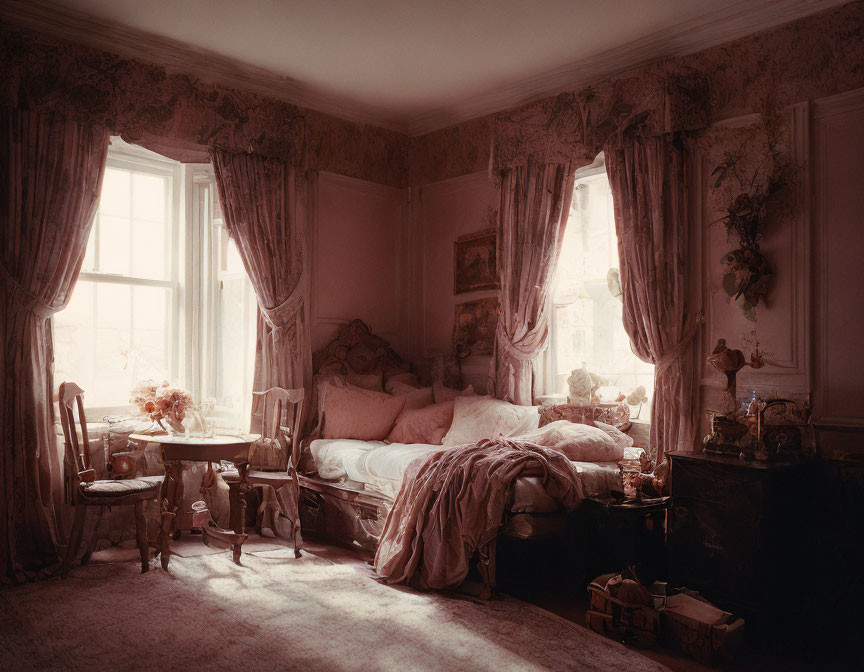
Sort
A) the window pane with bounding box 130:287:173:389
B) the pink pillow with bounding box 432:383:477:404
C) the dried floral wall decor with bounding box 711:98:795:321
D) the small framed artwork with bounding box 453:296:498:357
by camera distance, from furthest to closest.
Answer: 1. the small framed artwork with bounding box 453:296:498:357
2. the pink pillow with bounding box 432:383:477:404
3. the window pane with bounding box 130:287:173:389
4. the dried floral wall decor with bounding box 711:98:795:321

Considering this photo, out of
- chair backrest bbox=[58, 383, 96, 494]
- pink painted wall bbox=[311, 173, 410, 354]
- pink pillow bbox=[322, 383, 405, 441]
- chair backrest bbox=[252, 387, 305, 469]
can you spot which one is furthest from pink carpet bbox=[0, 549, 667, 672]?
pink painted wall bbox=[311, 173, 410, 354]

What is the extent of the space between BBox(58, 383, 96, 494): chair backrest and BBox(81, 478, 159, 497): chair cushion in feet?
0.25

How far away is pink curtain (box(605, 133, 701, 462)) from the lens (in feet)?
15.1

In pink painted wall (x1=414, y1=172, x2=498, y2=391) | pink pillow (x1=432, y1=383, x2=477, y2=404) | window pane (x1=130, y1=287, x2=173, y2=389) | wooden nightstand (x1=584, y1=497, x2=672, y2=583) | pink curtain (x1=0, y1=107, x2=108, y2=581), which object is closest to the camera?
wooden nightstand (x1=584, y1=497, x2=672, y2=583)

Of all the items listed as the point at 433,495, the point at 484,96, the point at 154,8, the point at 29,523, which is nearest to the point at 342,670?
the point at 433,495

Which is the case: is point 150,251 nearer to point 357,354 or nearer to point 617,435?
point 357,354

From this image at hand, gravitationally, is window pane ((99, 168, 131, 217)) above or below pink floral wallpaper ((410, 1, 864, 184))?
below

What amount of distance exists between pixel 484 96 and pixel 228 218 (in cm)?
234

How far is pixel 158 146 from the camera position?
17.1ft

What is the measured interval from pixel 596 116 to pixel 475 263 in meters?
1.62

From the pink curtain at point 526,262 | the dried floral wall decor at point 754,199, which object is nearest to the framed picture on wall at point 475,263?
the pink curtain at point 526,262

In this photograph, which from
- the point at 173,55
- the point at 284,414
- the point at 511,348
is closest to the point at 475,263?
the point at 511,348

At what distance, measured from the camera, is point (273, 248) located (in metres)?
5.67

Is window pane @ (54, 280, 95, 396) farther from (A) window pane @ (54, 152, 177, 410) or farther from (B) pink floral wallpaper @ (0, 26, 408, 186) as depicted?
(B) pink floral wallpaper @ (0, 26, 408, 186)
